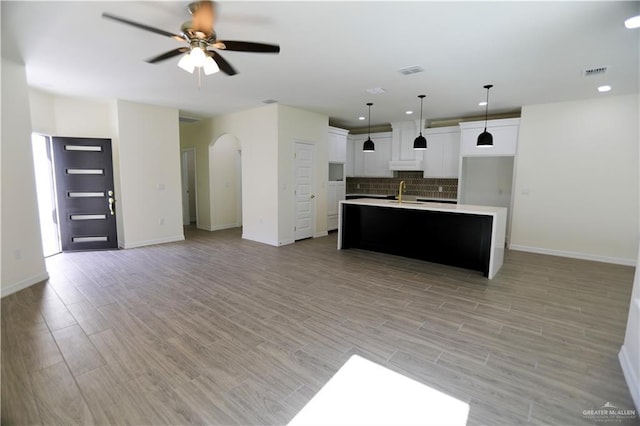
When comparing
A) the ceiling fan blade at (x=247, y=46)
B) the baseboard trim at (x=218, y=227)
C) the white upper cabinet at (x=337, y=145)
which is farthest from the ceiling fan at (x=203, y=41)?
the baseboard trim at (x=218, y=227)

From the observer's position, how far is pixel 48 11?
2553 millimetres

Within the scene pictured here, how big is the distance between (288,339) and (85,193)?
5322 millimetres

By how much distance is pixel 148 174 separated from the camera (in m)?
6.08

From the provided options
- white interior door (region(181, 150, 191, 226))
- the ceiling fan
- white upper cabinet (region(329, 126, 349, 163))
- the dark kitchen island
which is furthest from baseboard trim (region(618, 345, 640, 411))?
white interior door (region(181, 150, 191, 226))

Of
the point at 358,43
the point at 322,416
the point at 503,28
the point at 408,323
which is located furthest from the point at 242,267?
the point at 503,28

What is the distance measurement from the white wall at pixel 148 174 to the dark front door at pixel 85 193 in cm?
27

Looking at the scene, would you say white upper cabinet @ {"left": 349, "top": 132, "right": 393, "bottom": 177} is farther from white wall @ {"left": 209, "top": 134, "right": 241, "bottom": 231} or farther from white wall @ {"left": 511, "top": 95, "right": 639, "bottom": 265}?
white wall @ {"left": 209, "top": 134, "right": 241, "bottom": 231}

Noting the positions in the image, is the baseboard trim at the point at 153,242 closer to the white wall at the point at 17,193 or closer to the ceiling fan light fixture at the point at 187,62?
the white wall at the point at 17,193

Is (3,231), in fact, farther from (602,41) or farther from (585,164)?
(585,164)

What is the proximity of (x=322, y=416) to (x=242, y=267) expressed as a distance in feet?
10.5

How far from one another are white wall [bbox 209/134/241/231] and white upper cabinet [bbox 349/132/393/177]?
11.0 ft

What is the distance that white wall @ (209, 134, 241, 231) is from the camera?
7.83 metres

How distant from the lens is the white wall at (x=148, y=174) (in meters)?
5.76

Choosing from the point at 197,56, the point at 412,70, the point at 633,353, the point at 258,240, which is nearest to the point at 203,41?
the point at 197,56
